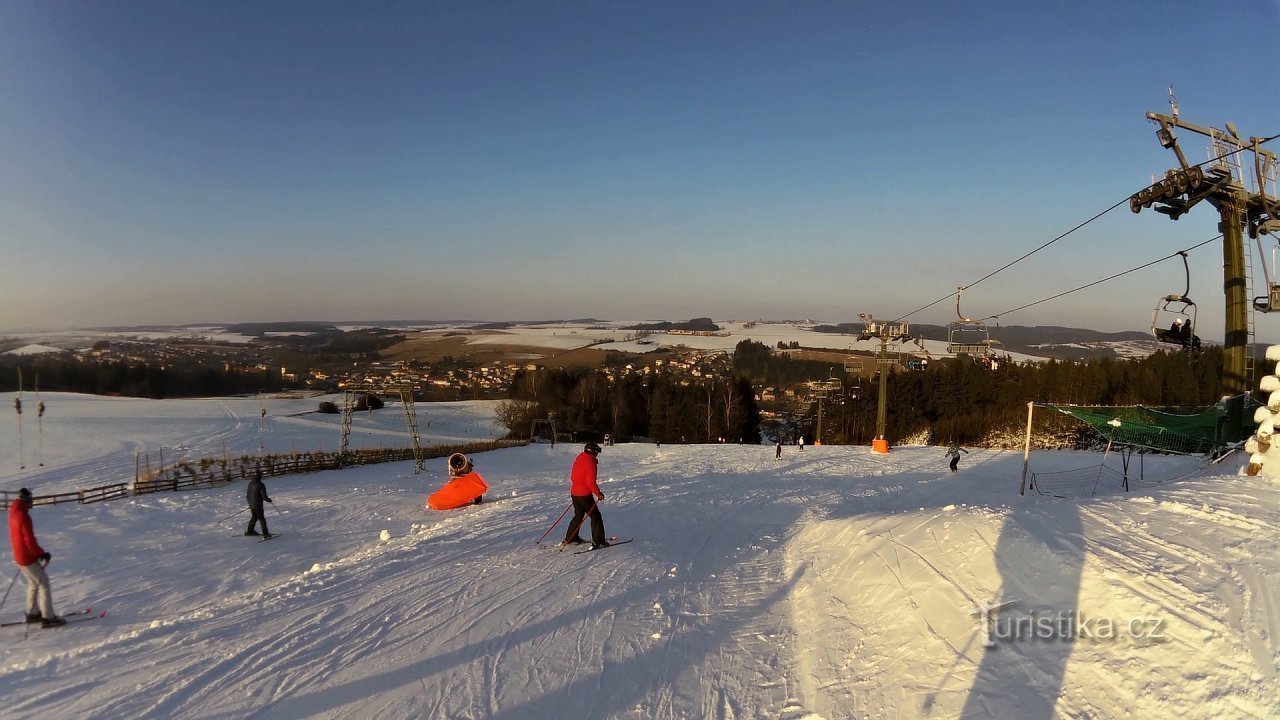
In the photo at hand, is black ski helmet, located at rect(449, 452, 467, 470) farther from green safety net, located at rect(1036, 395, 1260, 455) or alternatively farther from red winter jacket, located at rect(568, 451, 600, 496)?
green safety net, located at rect(1036, 395, 1260, 455)

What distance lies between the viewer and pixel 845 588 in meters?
7.22

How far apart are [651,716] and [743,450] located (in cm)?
2920

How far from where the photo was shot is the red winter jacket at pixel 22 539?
6.76 metres

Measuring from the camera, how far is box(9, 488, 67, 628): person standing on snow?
22.4ft

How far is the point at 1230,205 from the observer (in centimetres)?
1592

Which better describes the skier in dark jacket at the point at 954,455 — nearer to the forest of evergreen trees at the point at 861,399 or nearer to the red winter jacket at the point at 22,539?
the red winter jacket at the point at 22,539

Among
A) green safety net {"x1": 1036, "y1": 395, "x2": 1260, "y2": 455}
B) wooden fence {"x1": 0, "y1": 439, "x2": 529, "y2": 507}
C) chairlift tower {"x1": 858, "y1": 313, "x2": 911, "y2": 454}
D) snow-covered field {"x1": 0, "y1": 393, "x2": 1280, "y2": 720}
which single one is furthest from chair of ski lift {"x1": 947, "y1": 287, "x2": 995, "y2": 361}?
wooden fence {"x1": 0, "y1": 439, "x2": 529, "y2": 507}

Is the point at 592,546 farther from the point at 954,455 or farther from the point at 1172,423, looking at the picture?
the point at 954,455

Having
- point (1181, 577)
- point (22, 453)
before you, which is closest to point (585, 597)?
point (1181, 577)

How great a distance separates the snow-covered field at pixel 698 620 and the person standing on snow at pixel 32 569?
22cm

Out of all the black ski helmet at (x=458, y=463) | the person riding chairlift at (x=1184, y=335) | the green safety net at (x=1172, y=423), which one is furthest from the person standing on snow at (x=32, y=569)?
the person riding chairlift at (x=1184, y=335)

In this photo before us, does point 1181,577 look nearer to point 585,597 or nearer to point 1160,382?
point 585,597

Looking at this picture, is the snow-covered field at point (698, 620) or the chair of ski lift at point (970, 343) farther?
the chair of ski lift at point (970, 343)

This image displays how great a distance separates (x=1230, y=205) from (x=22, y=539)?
82.0 feet
